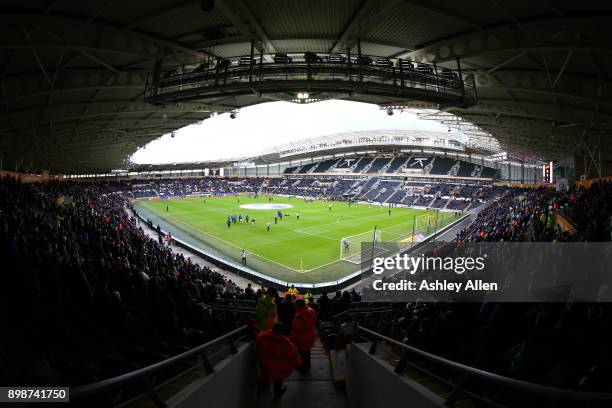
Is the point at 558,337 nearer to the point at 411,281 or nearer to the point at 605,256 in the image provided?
the point at 605,256

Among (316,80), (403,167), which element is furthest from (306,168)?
(316,80)

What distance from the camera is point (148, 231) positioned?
31.6 metres

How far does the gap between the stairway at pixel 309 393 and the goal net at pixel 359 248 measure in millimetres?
16089

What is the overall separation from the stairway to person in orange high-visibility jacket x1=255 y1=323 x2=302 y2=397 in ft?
1.55

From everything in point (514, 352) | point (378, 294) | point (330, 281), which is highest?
point (514, 352)

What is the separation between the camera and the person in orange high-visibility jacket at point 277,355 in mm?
4320

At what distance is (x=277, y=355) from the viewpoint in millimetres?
4332

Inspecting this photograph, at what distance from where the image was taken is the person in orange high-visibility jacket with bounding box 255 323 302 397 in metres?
4.32

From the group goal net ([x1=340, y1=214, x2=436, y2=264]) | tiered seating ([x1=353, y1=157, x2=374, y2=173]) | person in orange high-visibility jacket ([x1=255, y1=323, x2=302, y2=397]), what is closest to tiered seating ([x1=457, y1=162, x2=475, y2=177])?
tiered seating ([x1=353, y1=157, x2=374, y2=173])

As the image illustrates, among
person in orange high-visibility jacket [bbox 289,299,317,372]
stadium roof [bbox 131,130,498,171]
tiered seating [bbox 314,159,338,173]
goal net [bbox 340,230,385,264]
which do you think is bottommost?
goal net [bbox 340,230,385,264]

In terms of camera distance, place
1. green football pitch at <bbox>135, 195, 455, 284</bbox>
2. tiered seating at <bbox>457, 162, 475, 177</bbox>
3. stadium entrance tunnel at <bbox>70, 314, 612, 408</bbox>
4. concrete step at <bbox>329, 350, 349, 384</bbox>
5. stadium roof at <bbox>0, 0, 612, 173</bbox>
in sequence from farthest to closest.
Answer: tiered seating at <bbox>457, 162, 475, 177</bbox> → green football pitch at <bbox>135, 195, 455, 284</bbox> → stadium roof at <bbox>0, 0, 612, 173</bbox> → concrete step at <bbox>329, 350, 349, 384</bbox> → stadium entrance tunnel at <bbox>70, 314, 612, 408</bbox>

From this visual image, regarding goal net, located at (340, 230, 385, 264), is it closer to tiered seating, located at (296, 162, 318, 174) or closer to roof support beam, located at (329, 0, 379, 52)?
roof support beam, located at (329, 0, 379, 52)

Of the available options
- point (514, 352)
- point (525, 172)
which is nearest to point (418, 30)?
point (514, 352)

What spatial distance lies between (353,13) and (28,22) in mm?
7564
